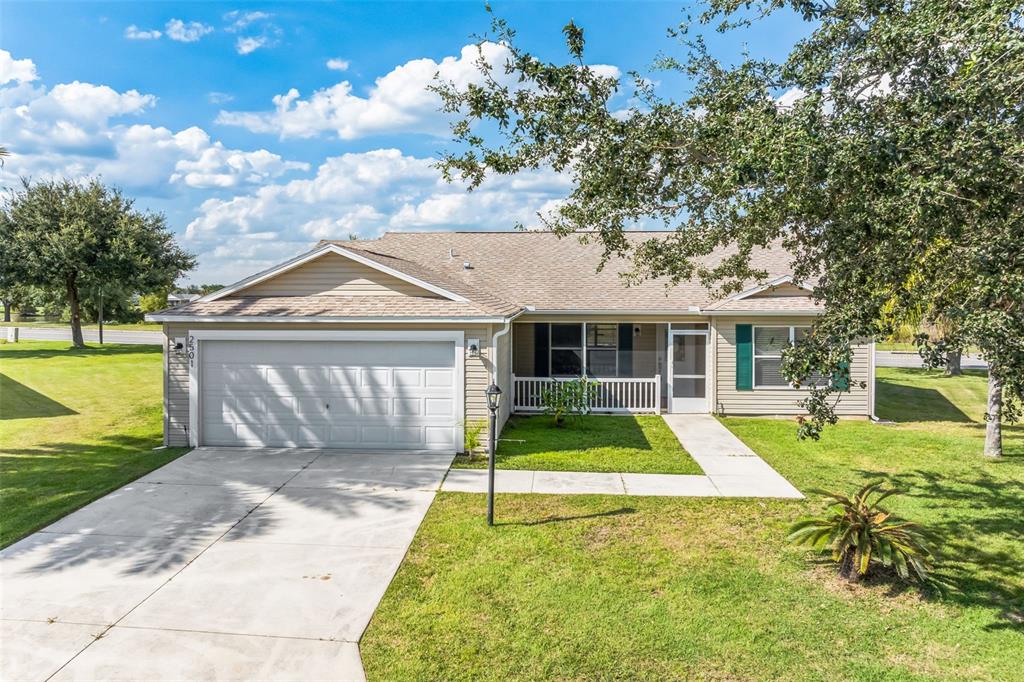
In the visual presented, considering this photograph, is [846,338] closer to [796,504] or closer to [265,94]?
[796,504]

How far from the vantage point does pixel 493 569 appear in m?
5.83

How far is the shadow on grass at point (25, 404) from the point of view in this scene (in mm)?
13578

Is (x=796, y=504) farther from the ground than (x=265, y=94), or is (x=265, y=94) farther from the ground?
(x=265, y=94)

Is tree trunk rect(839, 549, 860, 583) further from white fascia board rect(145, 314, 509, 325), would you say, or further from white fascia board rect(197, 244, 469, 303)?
white fascia board rect(197, 244, 469, 303)

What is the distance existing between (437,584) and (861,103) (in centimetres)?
648

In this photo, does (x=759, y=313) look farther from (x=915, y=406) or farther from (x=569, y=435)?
(x=915, y=406)

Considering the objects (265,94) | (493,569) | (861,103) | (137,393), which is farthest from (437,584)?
(137,393)

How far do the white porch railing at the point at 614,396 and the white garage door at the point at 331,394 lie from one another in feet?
14.9

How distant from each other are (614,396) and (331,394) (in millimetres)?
7338

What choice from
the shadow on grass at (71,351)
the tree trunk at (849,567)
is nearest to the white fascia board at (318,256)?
the tree trunk at (849,567)

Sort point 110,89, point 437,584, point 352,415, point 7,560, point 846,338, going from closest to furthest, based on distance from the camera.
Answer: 1. point 846,338
2. point 437,584
3. point 7,560
4. point 352,415
5. point 110,89

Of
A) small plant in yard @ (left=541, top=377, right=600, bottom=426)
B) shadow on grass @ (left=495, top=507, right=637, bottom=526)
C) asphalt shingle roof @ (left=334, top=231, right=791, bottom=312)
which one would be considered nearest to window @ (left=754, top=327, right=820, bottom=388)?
asphalt shingle roof @ (left=334, top=231, right=791, bottom=312)

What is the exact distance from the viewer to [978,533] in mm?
6848

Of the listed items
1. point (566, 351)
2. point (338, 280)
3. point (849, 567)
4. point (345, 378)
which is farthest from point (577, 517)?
point (566, 351)
